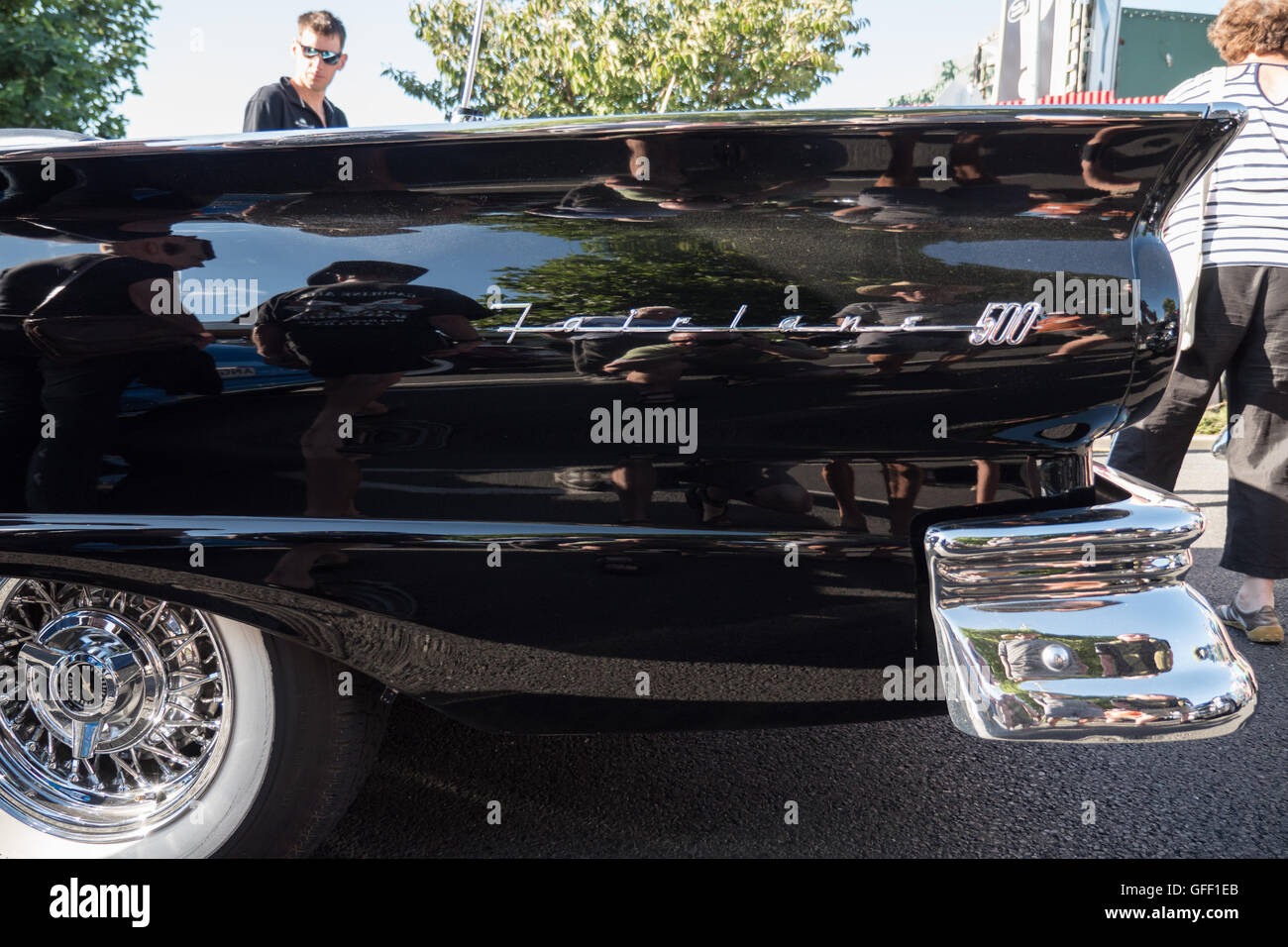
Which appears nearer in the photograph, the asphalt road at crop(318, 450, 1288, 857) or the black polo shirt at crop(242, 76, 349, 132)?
the asphalt road at crop(318, 450, 1288, 857)

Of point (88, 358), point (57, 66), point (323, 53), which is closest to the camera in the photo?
point (88, 358)

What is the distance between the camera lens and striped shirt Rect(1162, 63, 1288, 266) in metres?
2.94

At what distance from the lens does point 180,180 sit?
1592 mm

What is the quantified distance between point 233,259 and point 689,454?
0.81 meters

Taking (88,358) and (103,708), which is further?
(103,708)

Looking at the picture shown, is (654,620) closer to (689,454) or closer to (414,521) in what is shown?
(689,454)

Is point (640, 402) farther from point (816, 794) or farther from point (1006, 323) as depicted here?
point (816, 794)

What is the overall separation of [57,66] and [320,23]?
9617mm

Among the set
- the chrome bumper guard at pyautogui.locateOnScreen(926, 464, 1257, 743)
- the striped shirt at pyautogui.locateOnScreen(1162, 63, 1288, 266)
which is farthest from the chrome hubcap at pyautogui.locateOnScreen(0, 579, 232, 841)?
the striped shirt at pyautogui.locateOnScreen(1162, 63, 1288, 266)

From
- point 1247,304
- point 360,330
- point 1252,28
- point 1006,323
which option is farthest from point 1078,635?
point 1252,28

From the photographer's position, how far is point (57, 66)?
11.0 meters

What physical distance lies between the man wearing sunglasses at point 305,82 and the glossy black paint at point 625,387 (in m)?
2.14

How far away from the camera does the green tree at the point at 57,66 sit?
35.9 ft

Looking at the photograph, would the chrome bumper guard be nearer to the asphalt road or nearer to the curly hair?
the asphalt road
